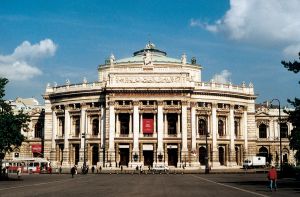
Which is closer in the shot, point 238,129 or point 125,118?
point 125,118

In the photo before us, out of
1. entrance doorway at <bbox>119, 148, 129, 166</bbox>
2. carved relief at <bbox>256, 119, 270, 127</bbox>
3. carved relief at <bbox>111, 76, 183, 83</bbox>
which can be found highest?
carved relief at <bbox>111, 76, 183, 83</bbox>

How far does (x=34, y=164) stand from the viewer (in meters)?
95.2

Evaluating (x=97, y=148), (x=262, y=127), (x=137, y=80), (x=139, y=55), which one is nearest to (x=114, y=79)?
(x=137, y=80)

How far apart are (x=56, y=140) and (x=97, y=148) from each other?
10643 mm

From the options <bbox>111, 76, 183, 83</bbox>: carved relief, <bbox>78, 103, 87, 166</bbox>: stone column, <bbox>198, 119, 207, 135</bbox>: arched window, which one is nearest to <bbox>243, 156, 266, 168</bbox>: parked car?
<bbox>198, 119, 207, 135</bbox>: arched window

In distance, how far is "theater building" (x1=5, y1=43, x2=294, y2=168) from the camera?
98.5m

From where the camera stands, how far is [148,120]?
9944 centimetres

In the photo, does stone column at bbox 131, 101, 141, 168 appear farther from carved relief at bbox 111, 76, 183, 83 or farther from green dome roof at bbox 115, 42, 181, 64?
green dome roof at bbox 115, 42, 181, 64

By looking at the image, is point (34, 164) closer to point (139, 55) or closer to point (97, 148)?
point (97, 148)

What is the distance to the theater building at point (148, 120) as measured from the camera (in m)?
98.5

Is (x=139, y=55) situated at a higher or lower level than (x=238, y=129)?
higher

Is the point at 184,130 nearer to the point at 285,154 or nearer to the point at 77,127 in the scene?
the point at 77,127

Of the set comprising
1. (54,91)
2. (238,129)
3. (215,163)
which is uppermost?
(54,91)

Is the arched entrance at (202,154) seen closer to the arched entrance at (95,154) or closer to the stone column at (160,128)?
the stone column at (160,128)
